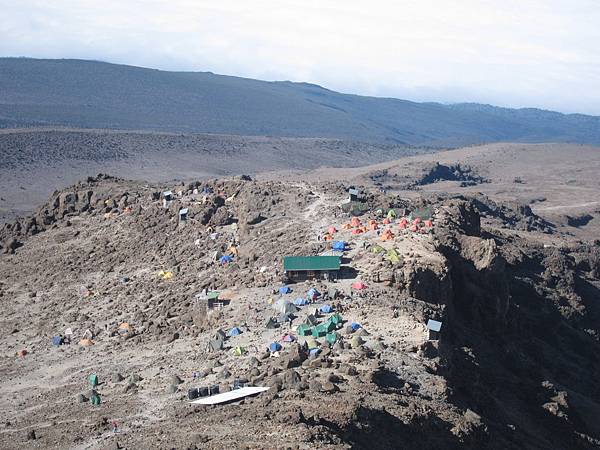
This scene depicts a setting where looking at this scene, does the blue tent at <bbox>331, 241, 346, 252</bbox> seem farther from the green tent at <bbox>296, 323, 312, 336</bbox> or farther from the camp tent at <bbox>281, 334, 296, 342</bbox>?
the camp tent at <bbox>281, 334, 296, 342</bbox>

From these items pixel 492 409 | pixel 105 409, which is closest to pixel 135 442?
pixel 105 409

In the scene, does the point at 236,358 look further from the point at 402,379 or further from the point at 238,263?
the point at 238,263

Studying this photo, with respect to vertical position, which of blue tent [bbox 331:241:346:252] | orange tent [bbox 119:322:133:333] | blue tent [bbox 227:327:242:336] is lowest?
orange tent [bbox 119:322:133:333]

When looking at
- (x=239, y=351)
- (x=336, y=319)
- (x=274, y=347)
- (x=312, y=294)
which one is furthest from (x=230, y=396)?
(x=312, y=294)

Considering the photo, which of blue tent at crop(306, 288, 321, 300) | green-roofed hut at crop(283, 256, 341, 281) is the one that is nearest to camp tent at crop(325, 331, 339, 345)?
blue tent at crop(306, 288, 321, 300)

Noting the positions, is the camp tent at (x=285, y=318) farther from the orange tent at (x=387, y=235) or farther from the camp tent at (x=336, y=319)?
the orange tent at (x=387, y=235)
